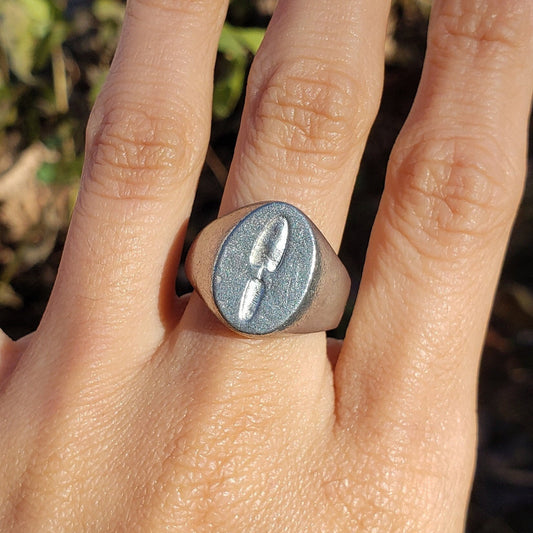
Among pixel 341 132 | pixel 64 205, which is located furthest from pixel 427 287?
pixel 64 205

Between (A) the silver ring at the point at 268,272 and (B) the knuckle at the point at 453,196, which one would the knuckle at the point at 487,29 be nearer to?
(B) the knuckle at the point at 453,196

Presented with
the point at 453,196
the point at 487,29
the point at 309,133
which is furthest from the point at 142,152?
the point at 487,29

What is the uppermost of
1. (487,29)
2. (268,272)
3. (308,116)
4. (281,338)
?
(487,29)

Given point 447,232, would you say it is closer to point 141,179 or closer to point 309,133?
point 309,133

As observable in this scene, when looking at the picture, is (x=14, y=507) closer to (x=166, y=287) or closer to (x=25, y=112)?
(x=166, y=287)

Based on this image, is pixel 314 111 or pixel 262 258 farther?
pixel 314 111

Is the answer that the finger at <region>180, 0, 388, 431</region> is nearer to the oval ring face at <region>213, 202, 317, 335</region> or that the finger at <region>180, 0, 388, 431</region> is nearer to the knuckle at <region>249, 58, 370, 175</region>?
the knuckle at <region>249, 58, 370, 175</region>

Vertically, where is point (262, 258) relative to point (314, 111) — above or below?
below
